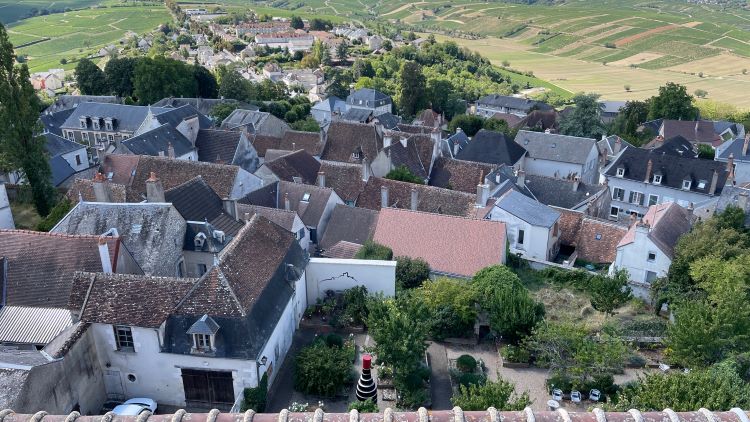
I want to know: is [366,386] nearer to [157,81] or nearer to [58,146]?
[58,146]

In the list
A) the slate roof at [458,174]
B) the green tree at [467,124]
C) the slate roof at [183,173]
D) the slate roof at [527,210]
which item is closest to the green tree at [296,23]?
the green tree at [467,124]

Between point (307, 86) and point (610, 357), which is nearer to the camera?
point (610, 357)

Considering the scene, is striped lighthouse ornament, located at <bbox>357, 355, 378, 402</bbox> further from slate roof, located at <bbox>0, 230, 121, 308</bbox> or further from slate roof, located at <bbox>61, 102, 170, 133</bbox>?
slate roof, located at <bbox>61, 102, 170, 133</bbox>

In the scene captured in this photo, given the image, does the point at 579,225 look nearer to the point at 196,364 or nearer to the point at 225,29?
the point at 196,364

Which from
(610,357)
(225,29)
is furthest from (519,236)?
(225,29)

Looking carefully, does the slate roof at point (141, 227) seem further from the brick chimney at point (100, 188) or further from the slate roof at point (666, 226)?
the slate roof at point (666, 226)
